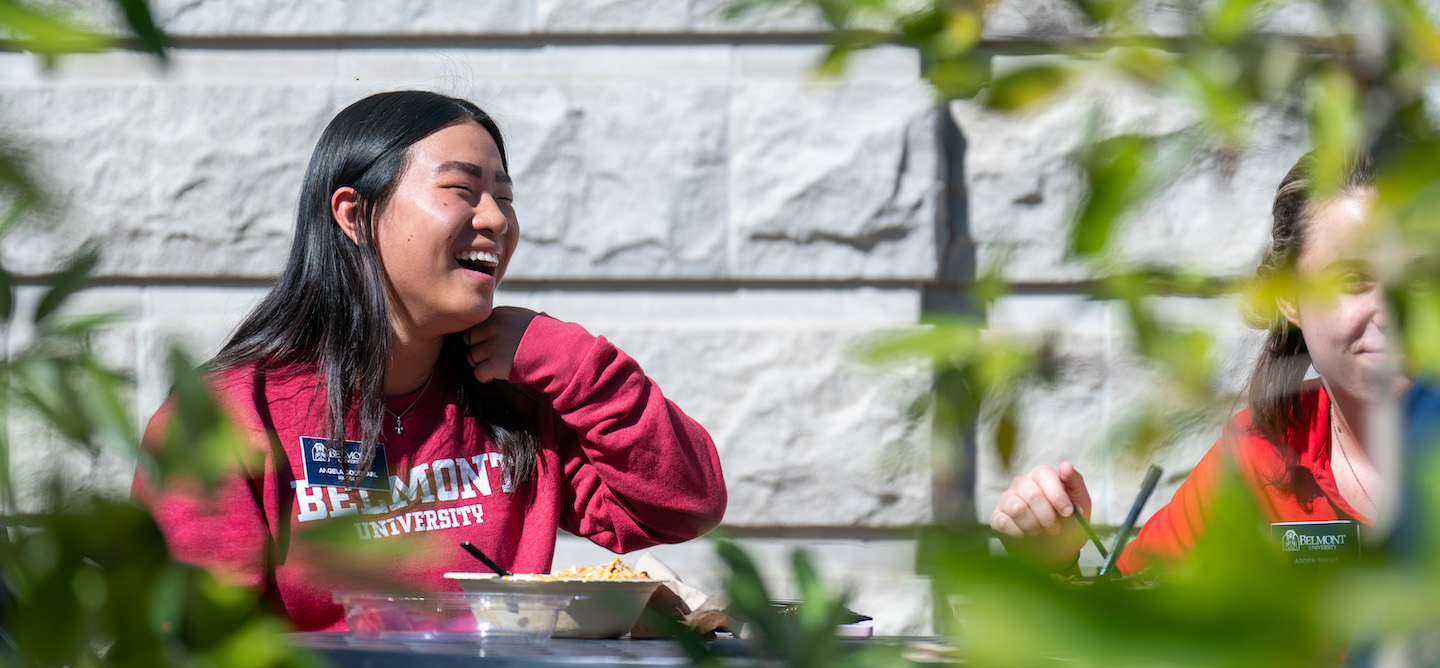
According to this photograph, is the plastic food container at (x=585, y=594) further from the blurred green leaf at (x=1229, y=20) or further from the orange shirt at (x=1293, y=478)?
the blurred green leaf at (x=1229, y=20)

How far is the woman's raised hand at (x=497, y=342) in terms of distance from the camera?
6.18 feet

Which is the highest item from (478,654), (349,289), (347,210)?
(347,210)

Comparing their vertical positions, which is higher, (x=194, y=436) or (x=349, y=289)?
(x=349, y=289)

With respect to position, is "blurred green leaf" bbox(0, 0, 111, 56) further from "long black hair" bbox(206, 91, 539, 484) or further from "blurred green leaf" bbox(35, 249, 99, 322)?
"long black hair" bbox(206, 91, 539, 484)

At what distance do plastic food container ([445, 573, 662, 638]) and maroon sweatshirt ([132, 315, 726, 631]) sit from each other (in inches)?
17.3

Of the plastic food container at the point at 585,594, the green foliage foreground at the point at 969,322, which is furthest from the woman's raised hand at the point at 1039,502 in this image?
the green foliage foreground at the point at 969,322

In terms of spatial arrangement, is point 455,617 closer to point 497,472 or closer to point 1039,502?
point 1039,502

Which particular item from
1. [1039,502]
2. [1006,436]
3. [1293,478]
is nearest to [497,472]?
[1039,502]

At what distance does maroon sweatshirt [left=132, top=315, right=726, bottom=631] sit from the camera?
5.39 feet

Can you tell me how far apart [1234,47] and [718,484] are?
1.54 metres

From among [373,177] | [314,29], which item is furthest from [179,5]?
[373,177]

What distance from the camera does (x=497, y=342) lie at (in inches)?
74.9

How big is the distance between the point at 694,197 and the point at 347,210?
876mm

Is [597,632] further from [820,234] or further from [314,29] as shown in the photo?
[314,29]
